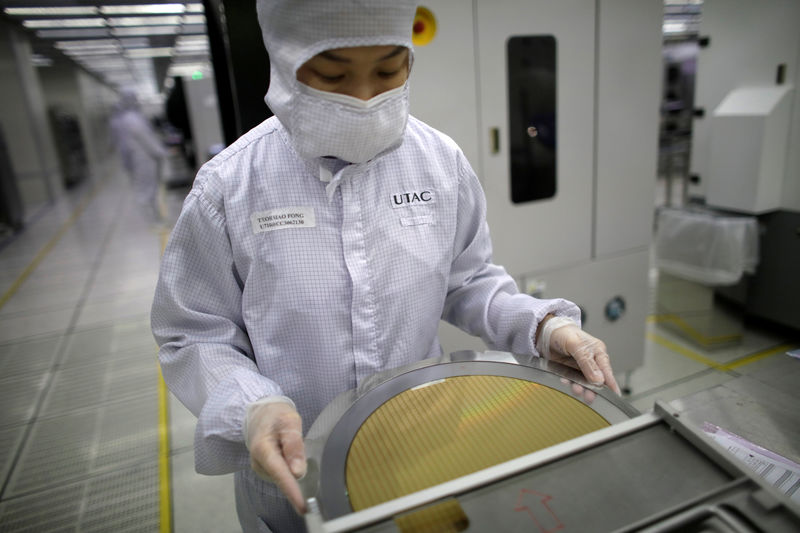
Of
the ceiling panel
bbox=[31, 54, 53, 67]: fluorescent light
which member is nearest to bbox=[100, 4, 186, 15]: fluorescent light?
the ceiling panel

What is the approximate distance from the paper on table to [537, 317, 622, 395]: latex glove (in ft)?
0.58

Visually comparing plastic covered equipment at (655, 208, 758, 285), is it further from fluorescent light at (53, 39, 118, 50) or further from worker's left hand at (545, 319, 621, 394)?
fluorescent light at (53, 39, 118, 50)

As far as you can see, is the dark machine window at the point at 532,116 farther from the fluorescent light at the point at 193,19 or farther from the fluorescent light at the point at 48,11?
the fluorescent light at the point at 48,11

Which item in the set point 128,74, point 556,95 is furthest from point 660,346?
point 128,74

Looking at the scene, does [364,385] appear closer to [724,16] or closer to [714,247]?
[714,247]

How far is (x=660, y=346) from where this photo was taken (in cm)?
343

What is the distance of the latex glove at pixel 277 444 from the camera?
2.10 ft

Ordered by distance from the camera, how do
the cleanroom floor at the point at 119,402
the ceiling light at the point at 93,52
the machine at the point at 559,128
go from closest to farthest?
the cleanroom floor at the point at 119,402
the machine at the point at 559,128
the ceiling light at the point at 93,52

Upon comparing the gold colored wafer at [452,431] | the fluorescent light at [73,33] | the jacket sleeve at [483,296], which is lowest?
the gold colored wafer at [452,431]

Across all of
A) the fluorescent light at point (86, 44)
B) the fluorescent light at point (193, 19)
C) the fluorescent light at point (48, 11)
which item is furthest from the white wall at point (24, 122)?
the fluorescent light at point (193, 19)

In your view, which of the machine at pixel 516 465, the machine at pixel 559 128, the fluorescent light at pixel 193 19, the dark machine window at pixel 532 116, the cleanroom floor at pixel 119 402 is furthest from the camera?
the fluorescent light at pixel 193 19

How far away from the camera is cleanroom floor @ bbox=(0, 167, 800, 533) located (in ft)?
3.61

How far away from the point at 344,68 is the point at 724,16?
3534 millimetres

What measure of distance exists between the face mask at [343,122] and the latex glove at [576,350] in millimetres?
493
